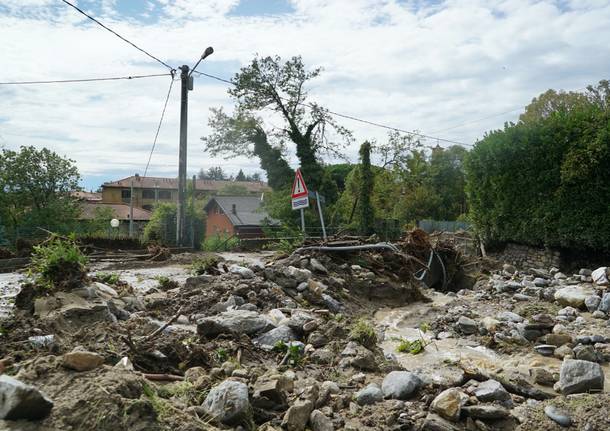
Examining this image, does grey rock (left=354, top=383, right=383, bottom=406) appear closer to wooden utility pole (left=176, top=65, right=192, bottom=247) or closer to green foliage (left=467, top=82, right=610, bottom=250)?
green foliage (left=467, top=82, right=610, bottom=250)

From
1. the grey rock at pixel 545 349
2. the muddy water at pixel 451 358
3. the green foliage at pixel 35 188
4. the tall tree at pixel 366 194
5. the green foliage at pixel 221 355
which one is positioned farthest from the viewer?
the green foliage at pixel 35 188

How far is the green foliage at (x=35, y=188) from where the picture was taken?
89.4 ft

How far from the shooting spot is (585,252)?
12828 millimetres

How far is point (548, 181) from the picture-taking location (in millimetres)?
13305

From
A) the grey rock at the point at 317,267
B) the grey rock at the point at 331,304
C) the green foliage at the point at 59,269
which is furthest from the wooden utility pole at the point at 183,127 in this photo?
the green foliage at the point at 59,269

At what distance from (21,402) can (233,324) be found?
114 inches

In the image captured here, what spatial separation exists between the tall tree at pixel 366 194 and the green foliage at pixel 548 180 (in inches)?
306

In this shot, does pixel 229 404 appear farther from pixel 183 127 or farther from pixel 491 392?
pixel 183 127

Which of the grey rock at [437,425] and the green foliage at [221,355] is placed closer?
the grey rock at [437,425]

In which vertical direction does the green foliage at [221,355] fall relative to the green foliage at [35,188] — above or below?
below

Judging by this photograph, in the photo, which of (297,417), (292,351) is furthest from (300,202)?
(297,417)

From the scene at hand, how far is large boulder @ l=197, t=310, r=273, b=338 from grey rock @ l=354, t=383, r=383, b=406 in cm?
179

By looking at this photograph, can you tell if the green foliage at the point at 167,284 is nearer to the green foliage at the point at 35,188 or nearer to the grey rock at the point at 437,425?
the grey rock at the point at 437,425

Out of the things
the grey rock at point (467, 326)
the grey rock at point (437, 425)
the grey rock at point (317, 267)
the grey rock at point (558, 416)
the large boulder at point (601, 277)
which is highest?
the grey rock at point (317, 267)
